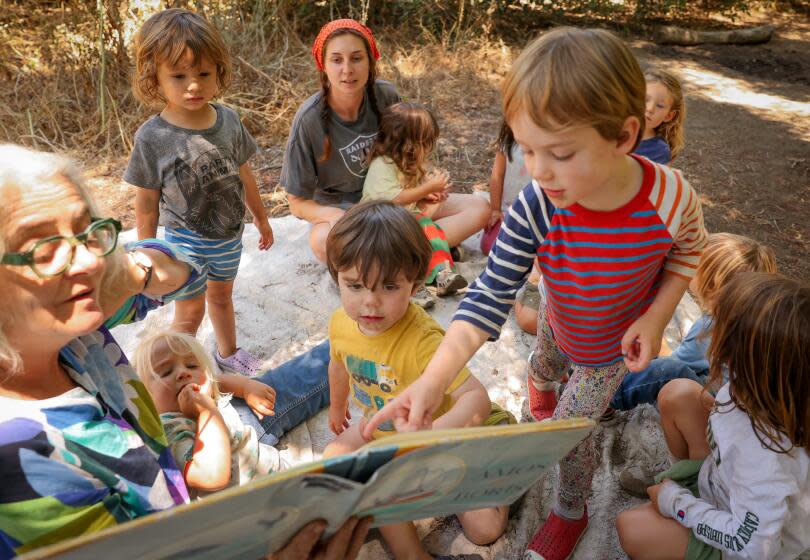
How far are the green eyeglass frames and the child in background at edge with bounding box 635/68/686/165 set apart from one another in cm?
247

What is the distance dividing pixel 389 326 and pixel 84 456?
3.08 ft

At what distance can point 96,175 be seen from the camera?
15.1 feet

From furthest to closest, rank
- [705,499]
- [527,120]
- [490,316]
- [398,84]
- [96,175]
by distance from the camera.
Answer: [398,84] < [96,175] < [705,499] < [490,316] < [527,120]

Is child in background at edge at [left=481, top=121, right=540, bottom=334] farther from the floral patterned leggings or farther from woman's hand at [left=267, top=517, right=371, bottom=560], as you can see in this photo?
woman's hand at [left=267, top=517, right=371, bottom=560]

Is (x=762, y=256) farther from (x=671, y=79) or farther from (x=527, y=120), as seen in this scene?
(x=527, y=120)

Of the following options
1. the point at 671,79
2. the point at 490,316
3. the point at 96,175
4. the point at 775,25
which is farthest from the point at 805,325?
the point at 775,25

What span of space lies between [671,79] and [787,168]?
2426mm

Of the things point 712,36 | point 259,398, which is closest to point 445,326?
point 259,398

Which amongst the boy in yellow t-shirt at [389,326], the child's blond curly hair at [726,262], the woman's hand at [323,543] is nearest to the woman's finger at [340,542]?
the woman's hand at [323,543]

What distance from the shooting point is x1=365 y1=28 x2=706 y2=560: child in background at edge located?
1326 millimetres

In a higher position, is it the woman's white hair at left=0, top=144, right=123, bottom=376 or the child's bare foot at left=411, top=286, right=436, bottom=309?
the woman's white hair at left=0, top=144, right=123, bottom=376

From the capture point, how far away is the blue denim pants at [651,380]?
2.44m

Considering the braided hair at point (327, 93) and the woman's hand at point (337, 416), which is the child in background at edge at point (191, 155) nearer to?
the braided hair at point (327, 93)

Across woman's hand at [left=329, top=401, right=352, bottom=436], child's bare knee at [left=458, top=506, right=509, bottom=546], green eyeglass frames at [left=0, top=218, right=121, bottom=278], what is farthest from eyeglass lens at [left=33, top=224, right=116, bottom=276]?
child's bare knee at [left=458, top=506, right=509, bottom=546]
